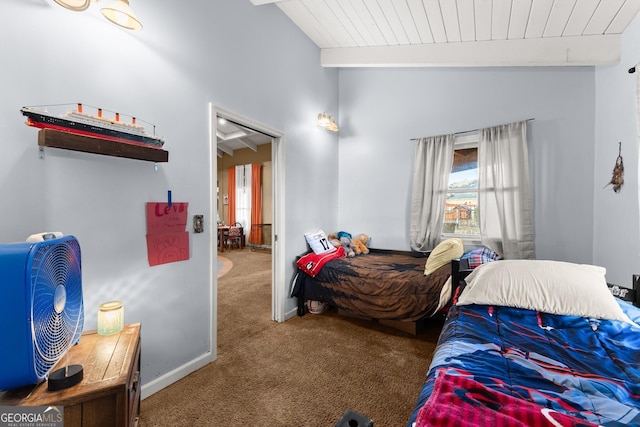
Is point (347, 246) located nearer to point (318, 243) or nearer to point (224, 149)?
point (318, 243)

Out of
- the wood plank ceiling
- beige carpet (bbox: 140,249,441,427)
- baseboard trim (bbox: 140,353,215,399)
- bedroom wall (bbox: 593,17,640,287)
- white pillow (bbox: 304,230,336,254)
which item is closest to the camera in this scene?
beige carpet (bbox: 140,249,441,427)

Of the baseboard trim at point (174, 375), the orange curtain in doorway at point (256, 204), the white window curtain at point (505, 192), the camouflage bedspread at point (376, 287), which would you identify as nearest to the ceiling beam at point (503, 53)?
the white window curtain at point (505, 192)

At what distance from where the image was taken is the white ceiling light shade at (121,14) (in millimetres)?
1373

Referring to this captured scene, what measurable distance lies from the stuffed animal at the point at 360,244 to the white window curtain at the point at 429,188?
0.63 metres

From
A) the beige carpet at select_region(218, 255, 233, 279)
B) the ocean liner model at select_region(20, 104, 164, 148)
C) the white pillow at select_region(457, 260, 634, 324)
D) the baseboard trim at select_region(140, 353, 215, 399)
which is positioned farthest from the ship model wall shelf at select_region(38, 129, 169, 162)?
the beige carpet at select_region(218, 255, 233, 279)

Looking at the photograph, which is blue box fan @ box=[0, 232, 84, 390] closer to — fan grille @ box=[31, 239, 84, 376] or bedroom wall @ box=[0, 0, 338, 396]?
fan grille @ box=[31, 239, 84, 376]

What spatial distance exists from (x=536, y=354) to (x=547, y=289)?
1.98 ft

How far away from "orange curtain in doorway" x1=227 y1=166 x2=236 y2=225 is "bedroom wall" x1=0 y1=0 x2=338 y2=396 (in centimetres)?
583

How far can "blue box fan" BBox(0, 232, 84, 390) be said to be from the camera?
793 mm

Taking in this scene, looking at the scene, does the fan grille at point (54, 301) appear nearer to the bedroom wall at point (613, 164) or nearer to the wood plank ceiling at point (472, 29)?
the wood plank ceiling at point (472, 29)

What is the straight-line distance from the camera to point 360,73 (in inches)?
159

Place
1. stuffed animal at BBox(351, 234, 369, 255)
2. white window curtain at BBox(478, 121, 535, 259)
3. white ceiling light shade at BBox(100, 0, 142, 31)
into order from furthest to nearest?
stuffed animal at BBox(351, 234, 369, 255)
white window curtain at BBox(478, 121, 535, 259)
white ceiling light shade at BBox(100, 0, 142, 31)

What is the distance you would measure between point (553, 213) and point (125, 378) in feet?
12.4

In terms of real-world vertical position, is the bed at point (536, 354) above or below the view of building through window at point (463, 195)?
below
